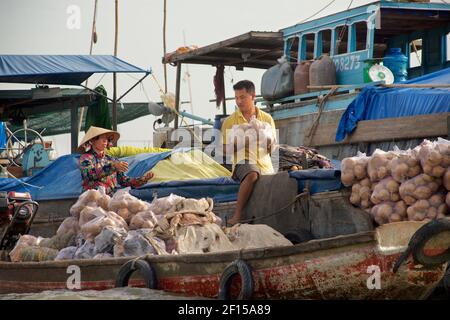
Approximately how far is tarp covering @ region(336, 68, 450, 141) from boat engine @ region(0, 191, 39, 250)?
377 centimetres

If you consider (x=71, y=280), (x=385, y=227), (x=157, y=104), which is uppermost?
(x=157, y=104)

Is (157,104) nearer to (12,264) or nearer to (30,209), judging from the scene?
(30,209)

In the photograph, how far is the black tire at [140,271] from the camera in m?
6.30

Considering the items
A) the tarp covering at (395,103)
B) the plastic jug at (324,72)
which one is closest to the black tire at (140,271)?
the tarp covering at (395,103)

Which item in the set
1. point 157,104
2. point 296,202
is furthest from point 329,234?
point 157,104

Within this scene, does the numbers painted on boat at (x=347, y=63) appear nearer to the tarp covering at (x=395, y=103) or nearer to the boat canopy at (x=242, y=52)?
the tarp covering at (x=395, y=103)

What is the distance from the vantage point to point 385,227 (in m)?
5.31

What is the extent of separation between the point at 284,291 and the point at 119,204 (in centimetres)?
199

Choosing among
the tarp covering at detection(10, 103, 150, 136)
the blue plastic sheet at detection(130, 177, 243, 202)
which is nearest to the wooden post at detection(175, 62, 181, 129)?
the tarp covering at detection(10, 103, 150, 136)

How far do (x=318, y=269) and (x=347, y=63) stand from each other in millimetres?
6400

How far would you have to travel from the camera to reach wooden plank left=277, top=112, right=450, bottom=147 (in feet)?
29.6

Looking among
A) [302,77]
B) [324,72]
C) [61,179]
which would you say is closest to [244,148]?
[61,179]

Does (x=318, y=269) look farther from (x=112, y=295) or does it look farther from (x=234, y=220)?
(x=234, y=220)

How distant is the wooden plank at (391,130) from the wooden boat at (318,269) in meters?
3.51
